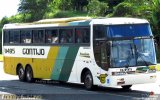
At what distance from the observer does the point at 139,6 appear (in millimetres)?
54469

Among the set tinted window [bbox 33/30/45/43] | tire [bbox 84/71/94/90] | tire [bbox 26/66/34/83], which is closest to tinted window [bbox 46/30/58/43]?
tinted window [bbox 33/30/45/43]

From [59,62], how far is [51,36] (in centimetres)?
143

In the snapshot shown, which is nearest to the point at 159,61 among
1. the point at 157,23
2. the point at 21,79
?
Answer: the point at 157,23

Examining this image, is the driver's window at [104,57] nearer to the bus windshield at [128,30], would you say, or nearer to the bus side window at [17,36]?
the bus windshield at [128,30]

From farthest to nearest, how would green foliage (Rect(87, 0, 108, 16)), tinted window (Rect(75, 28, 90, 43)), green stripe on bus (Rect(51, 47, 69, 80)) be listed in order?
1. green foliage (Rect(87, 0, 108, 16))
2. green stripe on bus (Rect(51, 47, 69, 80))
3. tinted window (Rect(75, 28, 90, 43))

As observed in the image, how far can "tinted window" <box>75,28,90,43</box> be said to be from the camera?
Result: 21531 millimetres

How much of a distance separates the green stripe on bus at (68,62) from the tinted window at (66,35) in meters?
0.43

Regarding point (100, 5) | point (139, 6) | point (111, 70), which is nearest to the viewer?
point (111, 70)

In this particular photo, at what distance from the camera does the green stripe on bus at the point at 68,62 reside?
892 inches

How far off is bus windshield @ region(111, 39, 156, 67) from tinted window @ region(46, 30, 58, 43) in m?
4.60

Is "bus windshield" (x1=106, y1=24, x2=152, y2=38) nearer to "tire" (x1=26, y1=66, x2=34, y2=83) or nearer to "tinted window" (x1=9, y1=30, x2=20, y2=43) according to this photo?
"tire" (x1=26, y1=66, x2=34, y2=83)

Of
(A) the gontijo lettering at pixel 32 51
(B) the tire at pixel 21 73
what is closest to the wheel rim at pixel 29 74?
(B) the tire at pixel 21 73

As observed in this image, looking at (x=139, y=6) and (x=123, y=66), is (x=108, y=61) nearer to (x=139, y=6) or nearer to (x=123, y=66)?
(x=123, y=66)

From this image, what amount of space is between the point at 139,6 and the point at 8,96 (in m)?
36.6
